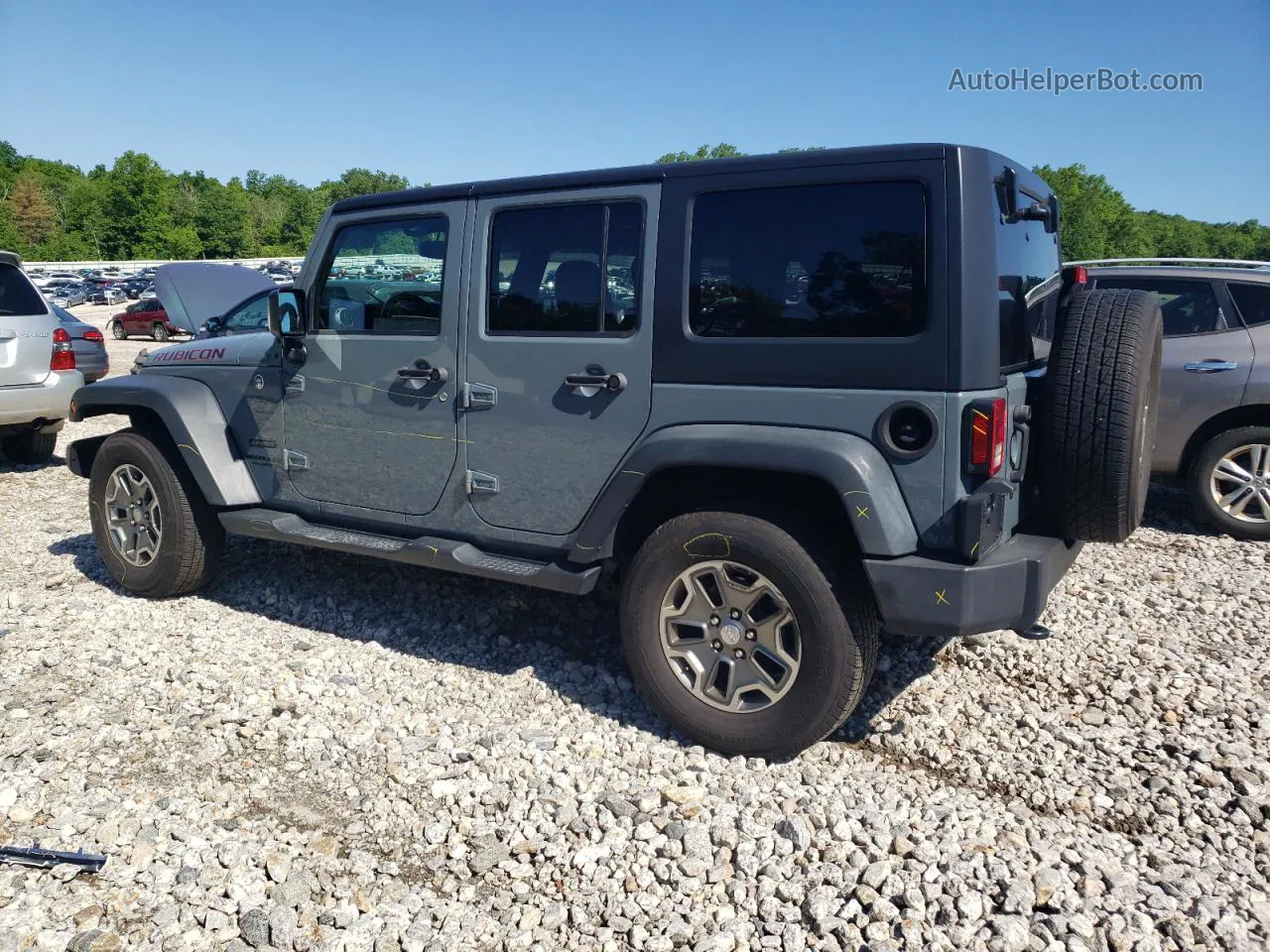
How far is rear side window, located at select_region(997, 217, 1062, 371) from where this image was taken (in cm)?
330

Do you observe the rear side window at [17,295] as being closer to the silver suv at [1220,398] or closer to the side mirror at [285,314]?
the side mirror at [285,314]

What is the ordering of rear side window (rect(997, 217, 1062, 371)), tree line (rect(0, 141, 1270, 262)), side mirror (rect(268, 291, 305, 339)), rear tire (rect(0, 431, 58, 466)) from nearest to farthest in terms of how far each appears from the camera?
rear side window (rect(997, 217, 1062, 371)) < side mirror (rect(268, 291, 305, 339)) < rear tire (rect(0, 431, 58, 466)) < tree line (rect(0, 141, 1270, 262))

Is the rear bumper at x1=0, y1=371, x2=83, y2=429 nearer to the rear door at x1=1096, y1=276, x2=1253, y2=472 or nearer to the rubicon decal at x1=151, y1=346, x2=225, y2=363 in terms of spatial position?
the rubicon decal at x1=151, y1=346, x2=225, y2=363

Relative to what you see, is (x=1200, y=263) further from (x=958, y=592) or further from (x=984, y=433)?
(x=958, y=592)

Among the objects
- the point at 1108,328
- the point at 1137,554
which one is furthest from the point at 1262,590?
the point at 1108,328

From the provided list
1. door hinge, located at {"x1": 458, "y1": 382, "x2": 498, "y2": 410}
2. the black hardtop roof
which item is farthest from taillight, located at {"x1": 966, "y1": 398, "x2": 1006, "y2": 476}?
door hinge, located at {"x1": 458, "y1": 382, "x2": 498, "y2": 410}

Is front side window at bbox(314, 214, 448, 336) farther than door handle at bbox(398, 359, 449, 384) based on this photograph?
Yes

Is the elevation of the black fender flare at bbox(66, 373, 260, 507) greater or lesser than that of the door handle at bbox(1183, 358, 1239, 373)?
lesser

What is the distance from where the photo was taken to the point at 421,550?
13.9 feet

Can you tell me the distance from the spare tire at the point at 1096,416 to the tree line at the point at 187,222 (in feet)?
281

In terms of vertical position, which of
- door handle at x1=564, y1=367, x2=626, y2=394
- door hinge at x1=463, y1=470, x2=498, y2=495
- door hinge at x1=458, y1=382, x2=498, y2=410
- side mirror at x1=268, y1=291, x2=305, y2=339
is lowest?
door hinge at x1=463, y1=470, x2=498, y2=495

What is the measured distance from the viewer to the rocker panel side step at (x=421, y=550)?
12.7ft

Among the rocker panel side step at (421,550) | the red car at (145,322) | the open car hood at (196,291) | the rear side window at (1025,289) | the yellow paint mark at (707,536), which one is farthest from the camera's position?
the red car at (145,322)

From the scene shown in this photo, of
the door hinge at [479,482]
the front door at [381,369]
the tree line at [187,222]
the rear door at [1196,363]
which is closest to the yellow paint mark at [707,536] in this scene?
the door hinge at [479,482]
